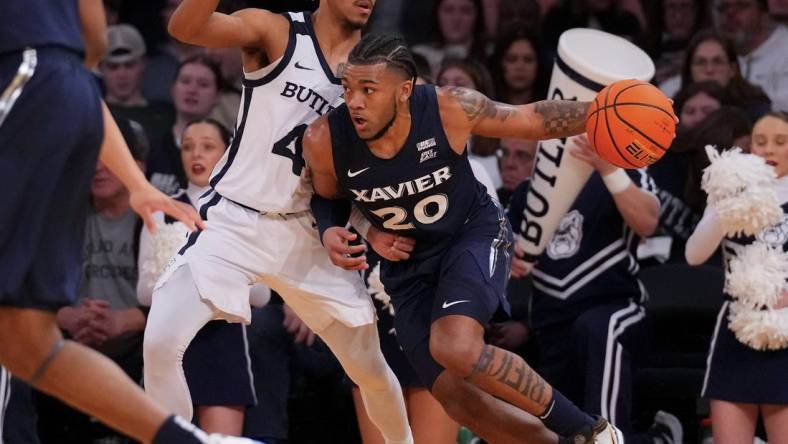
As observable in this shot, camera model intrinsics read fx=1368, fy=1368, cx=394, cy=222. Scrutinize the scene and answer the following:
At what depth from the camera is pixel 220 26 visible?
5121 millimetres

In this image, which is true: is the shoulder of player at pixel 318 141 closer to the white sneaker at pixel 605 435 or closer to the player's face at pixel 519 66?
the white sneaker at pixel 605 435

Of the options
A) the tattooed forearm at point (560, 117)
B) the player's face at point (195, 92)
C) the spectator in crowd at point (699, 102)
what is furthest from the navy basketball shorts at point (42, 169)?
the spectator in crowd at point (699, 102)

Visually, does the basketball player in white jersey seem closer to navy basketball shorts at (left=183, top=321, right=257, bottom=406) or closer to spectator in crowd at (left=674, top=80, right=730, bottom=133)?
navy basketball shorts at (left=183, top=321, right=257, bottom=406)

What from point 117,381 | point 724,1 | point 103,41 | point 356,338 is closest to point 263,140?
point 356,338

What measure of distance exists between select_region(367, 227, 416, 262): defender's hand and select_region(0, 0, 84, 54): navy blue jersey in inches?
68.0

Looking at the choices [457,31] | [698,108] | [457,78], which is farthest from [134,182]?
[457,31]

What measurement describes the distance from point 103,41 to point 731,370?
3307 millimetres

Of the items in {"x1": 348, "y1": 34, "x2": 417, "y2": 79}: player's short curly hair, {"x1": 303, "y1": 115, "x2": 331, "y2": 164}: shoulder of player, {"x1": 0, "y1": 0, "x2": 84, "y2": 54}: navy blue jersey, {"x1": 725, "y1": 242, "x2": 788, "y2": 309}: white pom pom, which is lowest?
{"x1": 725, "y1": 242, "x2": 788, "y2": 309}: white pom pom

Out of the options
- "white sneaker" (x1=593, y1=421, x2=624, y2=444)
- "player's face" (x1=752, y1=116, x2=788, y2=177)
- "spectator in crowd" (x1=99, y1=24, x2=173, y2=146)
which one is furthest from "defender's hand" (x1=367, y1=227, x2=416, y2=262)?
"spectator in crowd" (x1=99, y1=24, x2=173, y2=146)

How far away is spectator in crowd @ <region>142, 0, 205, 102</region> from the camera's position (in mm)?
8859

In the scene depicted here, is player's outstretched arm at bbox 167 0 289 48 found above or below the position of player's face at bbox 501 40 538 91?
above

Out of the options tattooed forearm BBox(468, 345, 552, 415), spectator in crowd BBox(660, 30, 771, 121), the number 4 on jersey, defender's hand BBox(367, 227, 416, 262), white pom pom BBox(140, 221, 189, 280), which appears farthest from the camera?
spectator in crowd BBox(660, 30, 771, 121)

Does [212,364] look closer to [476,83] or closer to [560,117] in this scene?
[476,83]

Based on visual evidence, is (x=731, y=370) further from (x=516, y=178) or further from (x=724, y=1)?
(x=724, y=1)
